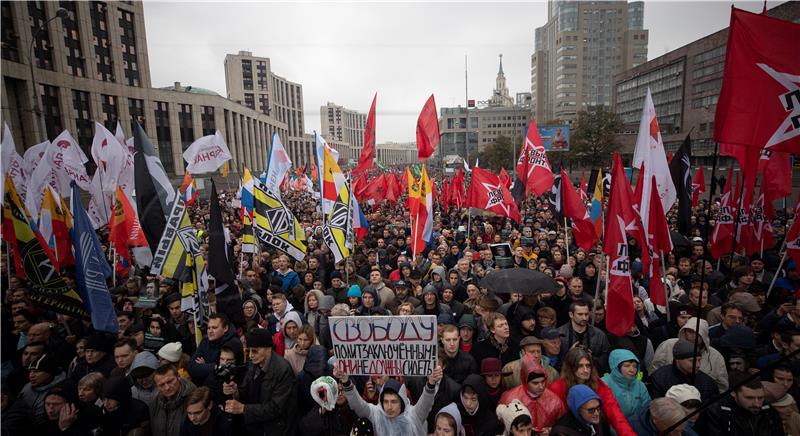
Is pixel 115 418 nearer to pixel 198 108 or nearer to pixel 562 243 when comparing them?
pixel 562 243

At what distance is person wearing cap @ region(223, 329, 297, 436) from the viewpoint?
3484 mm

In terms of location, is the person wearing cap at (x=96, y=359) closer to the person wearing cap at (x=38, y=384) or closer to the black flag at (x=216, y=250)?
the person wearing cap at (x=38, y=384)

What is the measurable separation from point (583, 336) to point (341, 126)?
545 feet

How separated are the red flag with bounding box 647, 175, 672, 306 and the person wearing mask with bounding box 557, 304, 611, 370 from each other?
134 centimetres

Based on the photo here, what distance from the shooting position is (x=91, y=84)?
40.3m

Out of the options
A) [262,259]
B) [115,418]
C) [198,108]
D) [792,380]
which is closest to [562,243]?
[792,380]

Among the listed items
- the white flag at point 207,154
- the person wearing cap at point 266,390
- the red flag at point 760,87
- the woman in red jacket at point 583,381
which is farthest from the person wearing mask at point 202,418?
Answer: the white flag at point 207,154

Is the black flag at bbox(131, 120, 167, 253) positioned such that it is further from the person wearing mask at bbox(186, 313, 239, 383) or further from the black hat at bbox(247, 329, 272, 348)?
the black hat at bbox(247, 329, 272, 348)

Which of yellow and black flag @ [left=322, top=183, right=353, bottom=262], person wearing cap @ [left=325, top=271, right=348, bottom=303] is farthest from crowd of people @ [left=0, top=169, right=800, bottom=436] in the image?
yellow and black flag @ [left=322, top=183, right=353, bottom=262]

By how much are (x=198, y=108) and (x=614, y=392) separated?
198ft

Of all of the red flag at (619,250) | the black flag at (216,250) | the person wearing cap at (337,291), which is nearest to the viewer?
the red flag at (619,250)

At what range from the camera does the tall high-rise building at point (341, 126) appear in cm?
15875

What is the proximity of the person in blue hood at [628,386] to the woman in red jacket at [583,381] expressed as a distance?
153 mm

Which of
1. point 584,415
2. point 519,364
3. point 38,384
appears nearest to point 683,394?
point 584,415
